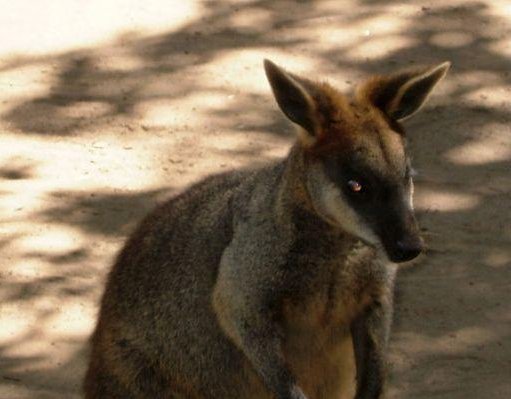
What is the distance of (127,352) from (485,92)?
144 inches

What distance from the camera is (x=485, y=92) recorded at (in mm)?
9273

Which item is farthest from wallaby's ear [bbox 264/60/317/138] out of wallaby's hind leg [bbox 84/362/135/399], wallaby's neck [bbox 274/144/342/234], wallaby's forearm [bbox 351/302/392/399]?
wallaby's hind leg [bbox 84/362/135/399]

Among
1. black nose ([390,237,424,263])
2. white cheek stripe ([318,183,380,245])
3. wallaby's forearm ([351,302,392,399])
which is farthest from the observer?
wallaby's forearm ([351,302,392,399])

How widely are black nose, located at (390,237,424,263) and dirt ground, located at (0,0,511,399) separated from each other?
5.47ft

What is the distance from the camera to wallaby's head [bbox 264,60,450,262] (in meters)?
5.45

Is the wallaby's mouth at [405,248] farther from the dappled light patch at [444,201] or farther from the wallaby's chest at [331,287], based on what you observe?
the dappled light patch at [444,201]

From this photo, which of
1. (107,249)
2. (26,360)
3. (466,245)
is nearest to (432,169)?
(466,245)

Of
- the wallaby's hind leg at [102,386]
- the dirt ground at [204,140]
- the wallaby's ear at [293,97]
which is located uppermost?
the wallaby's ear at [293,97]

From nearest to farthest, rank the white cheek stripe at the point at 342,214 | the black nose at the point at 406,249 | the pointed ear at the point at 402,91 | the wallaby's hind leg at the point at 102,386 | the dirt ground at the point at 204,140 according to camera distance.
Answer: the black nose at the point at 406,249 < the white cheek stripe at the point at 342,214 < the pointed ear at the point at 402,91 < the wallaby's hind leg at the point at 102,386 < the dirt ground at the point at 204,140

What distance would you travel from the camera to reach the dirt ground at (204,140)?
7.39 meters

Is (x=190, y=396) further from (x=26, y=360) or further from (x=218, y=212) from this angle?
(x=26, y=360)

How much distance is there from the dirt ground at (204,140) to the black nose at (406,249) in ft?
5.47

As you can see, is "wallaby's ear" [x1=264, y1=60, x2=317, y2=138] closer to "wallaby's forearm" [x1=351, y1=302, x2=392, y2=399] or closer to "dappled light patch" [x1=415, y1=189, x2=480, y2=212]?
"wallaby's forearm" [x1=351, y1=302, x2=392, y2=399]

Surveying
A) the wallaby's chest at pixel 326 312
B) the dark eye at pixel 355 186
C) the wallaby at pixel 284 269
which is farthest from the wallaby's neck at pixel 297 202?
the dark eye at pixel 355 186
